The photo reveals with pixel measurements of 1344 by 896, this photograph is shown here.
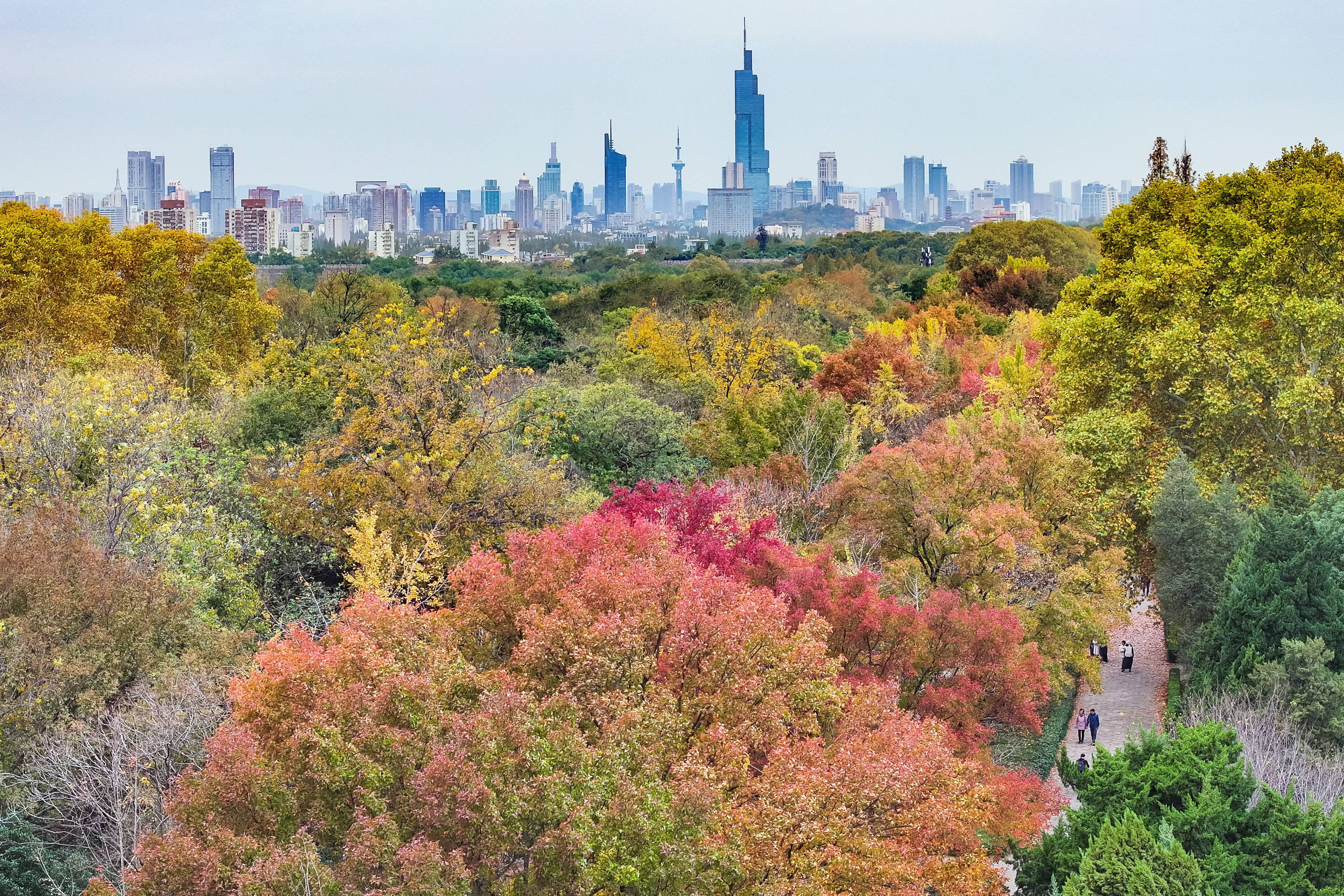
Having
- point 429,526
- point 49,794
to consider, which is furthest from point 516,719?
point 429,526

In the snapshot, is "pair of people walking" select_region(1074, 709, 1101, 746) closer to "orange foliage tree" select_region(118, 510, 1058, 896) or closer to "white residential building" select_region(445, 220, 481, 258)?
"orange foliage tree" select_region(118, 510, 1058, 896)

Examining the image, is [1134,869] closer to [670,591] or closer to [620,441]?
[670,591]

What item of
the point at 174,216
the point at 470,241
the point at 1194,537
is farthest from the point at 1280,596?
the point at 470,241

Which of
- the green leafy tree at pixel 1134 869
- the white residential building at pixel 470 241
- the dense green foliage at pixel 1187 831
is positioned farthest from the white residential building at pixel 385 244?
the green leafy tree at pixel 1134 869

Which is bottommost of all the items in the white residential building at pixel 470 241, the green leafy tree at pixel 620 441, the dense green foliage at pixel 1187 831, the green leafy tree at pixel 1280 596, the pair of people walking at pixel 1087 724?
the pair of people walking at pixel 1087 724

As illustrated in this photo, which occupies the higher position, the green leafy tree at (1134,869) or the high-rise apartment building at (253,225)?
the high-rise apartment building at (253,225)

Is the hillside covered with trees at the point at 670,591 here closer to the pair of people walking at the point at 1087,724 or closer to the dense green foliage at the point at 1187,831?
the dense green foliage at the point at 1187,831

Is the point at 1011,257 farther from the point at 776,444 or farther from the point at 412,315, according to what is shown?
the point at 776,444
